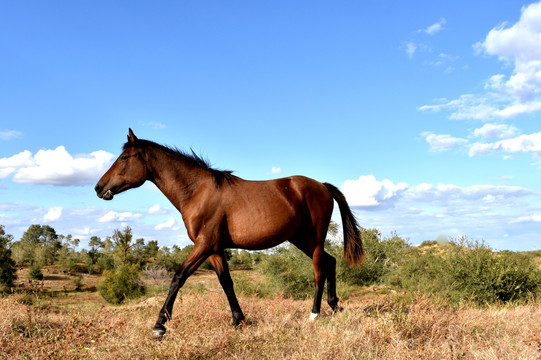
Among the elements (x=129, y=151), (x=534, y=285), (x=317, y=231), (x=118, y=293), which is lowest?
(x=118, y=293)

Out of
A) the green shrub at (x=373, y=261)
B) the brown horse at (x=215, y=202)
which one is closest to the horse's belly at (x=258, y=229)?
the brown horse at (x=215, y=202)

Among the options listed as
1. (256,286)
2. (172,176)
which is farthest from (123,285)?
(172,176)

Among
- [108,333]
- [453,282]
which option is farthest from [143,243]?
[108,333]

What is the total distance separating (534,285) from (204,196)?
1209 cm

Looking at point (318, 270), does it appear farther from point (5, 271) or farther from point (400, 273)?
point (5, 271)

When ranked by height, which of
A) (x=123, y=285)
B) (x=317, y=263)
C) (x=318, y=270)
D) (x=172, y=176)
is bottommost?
(x=123, y=285)

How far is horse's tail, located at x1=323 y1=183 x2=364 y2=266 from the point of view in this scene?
728 cm

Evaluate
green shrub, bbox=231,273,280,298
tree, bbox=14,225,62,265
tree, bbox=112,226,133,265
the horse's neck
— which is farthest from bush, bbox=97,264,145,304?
the horse's neck

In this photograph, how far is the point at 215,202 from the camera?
571cm

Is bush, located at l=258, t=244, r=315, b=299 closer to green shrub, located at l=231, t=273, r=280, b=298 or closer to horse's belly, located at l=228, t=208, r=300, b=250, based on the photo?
green shrub, located at l=231, t=273, r=280, b=298

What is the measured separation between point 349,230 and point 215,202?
9.71 feet

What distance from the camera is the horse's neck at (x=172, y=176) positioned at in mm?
5922

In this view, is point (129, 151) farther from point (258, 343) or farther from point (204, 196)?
point (258, 343)

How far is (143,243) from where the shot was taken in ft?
180
